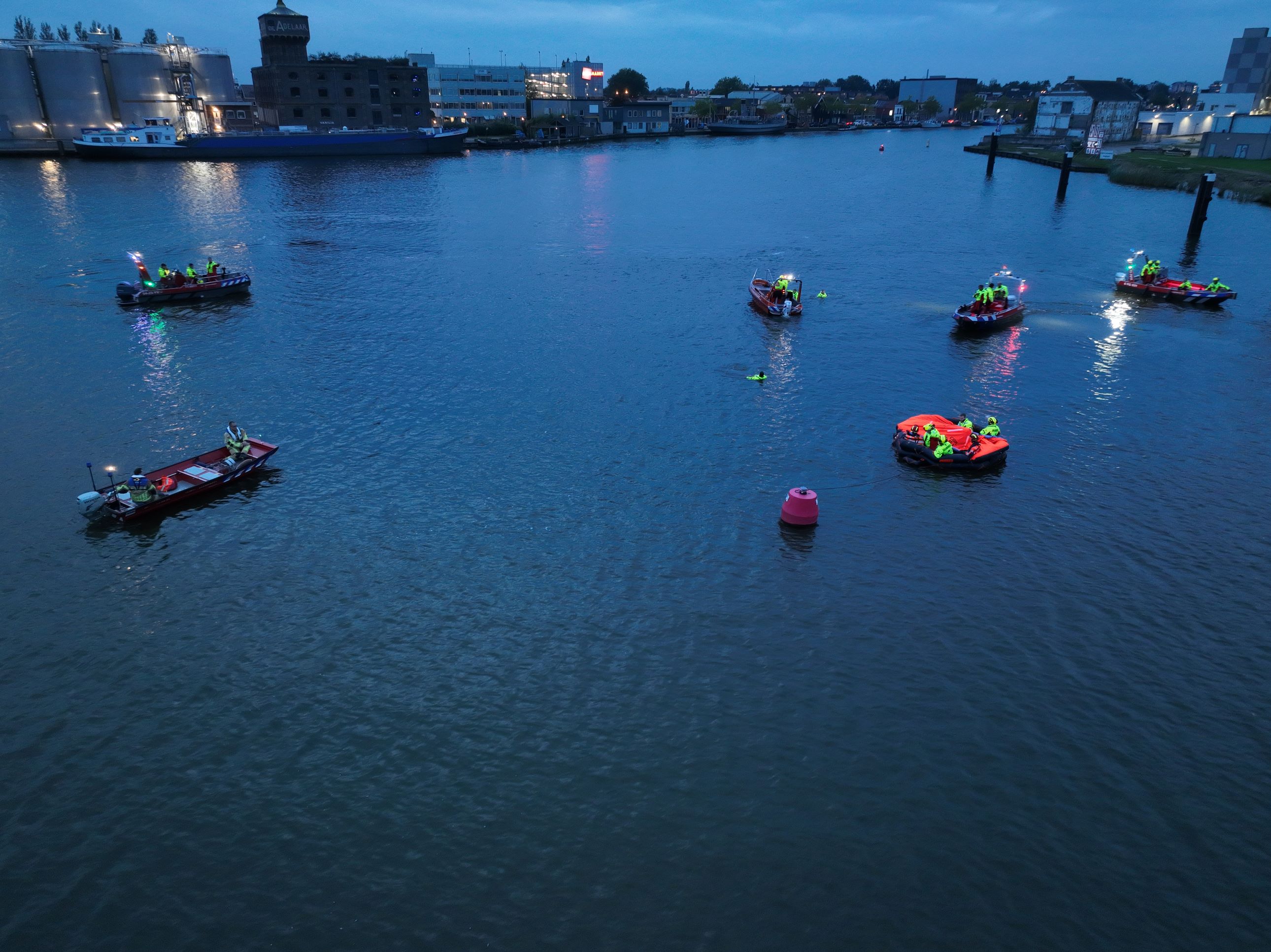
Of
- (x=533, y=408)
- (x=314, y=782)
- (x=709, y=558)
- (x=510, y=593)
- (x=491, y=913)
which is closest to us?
(x=491, y=913)

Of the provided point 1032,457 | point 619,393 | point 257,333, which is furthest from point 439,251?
point 1032,457

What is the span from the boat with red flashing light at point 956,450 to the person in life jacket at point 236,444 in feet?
109

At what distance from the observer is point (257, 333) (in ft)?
202

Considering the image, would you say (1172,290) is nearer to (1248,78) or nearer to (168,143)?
(1248,78)

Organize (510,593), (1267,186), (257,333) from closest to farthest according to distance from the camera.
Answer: (510,593) < (257,333) < (1267,186)

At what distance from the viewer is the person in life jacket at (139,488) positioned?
111ft

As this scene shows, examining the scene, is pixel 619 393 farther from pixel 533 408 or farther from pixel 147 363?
pixel 147 363

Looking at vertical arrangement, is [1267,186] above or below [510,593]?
above

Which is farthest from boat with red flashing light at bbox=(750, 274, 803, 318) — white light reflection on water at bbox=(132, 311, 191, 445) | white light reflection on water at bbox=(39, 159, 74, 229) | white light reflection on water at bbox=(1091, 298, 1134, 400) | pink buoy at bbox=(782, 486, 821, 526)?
white light reflection on water at bbox=(39, 159, 74, 229)

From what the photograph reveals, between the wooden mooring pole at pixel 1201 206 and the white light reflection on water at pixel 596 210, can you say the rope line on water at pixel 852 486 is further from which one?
the wooden mooring pole at pixel 1201 206

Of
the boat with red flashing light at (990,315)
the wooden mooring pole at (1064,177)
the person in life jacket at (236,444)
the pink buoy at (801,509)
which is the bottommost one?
the pink buoy at (801,509)

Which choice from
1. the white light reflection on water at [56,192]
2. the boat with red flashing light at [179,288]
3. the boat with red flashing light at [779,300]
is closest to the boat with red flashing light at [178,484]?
the boat with red flashing light at [179,288]

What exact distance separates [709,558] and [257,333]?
153 ft

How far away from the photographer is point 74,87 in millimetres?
182000
